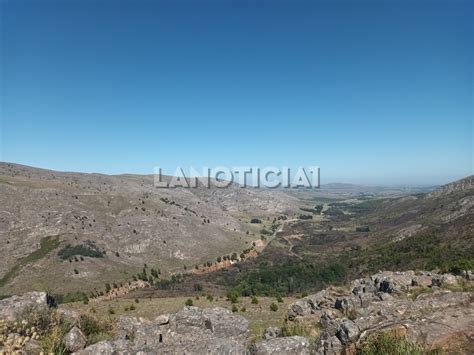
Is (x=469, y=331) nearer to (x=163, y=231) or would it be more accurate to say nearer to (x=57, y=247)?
(x=57, y=247)

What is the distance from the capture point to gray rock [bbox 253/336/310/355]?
28.8ft

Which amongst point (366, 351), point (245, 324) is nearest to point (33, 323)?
point (245, 324)

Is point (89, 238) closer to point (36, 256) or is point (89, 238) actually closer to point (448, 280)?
point (36, 256)

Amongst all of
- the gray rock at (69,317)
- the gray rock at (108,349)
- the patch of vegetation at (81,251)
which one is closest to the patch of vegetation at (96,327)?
the gray rock at (69,317)

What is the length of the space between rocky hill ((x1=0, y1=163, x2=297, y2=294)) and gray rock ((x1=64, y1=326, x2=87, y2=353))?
7706 centimetres

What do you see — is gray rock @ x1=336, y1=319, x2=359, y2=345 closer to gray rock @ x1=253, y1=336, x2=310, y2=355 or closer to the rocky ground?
the rocky ground

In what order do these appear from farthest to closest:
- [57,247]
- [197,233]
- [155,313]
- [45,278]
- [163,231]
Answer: [197,233] < [163,231] < [57,247] < [45,278] < [155,313]

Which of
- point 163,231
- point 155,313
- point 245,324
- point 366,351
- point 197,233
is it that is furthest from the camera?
point 197,233

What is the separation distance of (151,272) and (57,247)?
27.1 meters

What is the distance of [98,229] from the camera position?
119 metres

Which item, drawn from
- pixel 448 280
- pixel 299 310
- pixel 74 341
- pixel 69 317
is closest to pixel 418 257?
pixel 448 280

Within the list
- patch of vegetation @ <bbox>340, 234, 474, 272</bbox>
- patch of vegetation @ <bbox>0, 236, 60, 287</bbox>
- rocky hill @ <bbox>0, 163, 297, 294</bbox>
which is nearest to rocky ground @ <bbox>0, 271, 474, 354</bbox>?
patch of vegetation @ <bbox>340, 234, 474, 272</bbox>

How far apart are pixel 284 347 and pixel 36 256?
341ft

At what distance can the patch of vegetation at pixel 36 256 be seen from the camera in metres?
85.6
